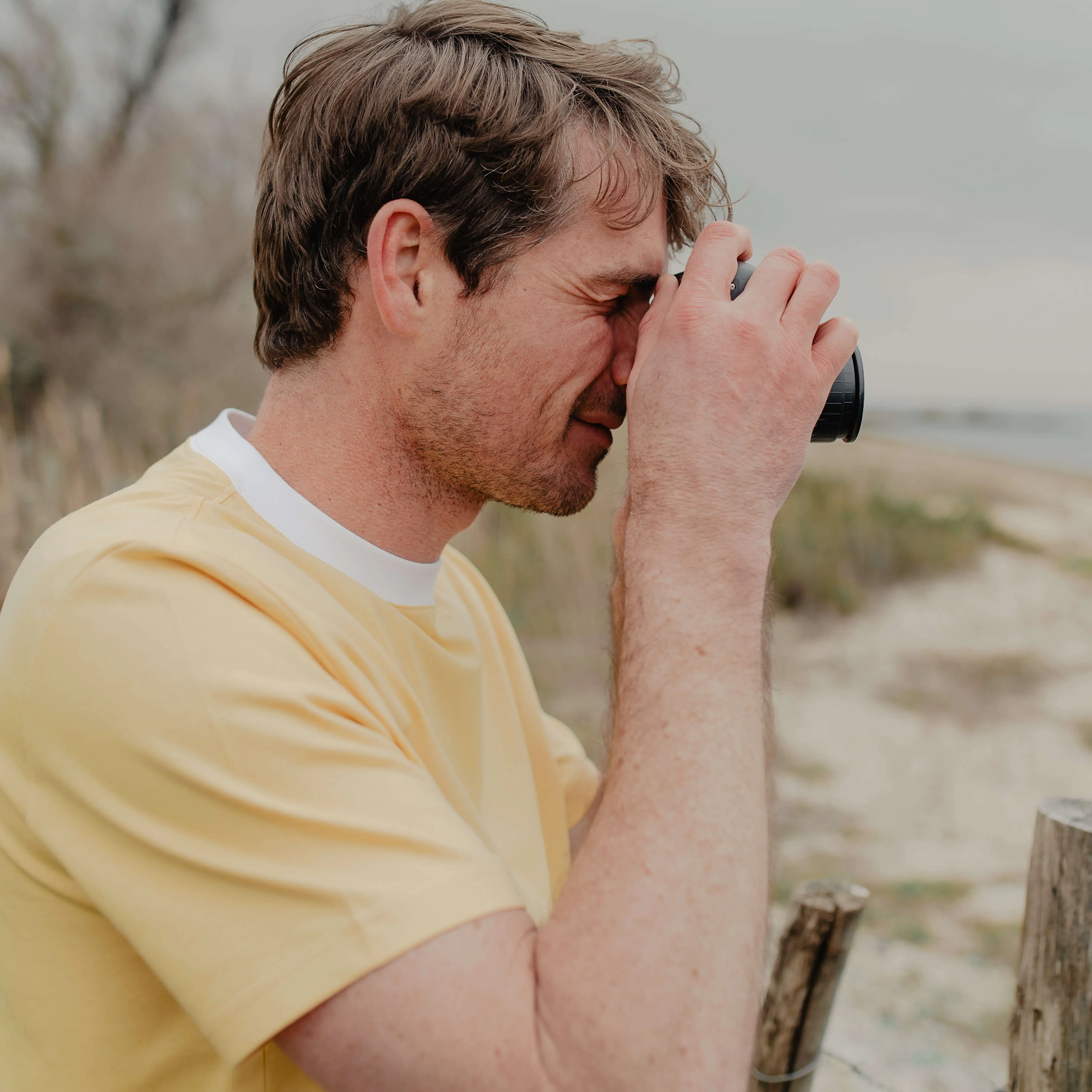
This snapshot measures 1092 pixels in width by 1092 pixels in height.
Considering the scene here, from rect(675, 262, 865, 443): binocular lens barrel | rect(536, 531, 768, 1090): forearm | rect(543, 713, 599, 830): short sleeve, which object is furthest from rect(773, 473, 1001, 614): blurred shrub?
rect(536, 531, 768, 1090): forearm

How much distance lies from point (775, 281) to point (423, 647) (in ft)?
2.35

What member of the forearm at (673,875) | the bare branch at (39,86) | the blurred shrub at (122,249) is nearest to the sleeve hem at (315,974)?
the forearm at (673,875)

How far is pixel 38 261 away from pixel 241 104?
233cm

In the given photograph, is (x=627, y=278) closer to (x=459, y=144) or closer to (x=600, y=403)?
(x=600, y=403)

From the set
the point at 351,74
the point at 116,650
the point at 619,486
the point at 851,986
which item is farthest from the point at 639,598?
the point at 619,486

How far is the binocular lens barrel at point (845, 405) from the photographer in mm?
1482

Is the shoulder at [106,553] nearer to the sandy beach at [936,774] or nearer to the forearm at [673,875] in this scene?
the forearm at [673,875]

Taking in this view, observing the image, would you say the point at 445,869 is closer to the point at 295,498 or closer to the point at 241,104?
the point at 295,498

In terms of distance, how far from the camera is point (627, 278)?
1498mm

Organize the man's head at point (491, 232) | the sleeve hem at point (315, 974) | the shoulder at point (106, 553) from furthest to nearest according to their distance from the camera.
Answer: the man's head at point (491, 232) → the shoulder at point (106, 553) → the sleeve hem at point (315, 974)

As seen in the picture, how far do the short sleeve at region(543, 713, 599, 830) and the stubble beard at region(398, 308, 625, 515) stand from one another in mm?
527

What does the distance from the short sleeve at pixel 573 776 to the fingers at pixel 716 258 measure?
0.88 m

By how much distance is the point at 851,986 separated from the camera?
142 inches

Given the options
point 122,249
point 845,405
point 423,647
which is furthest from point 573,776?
point 122,249
